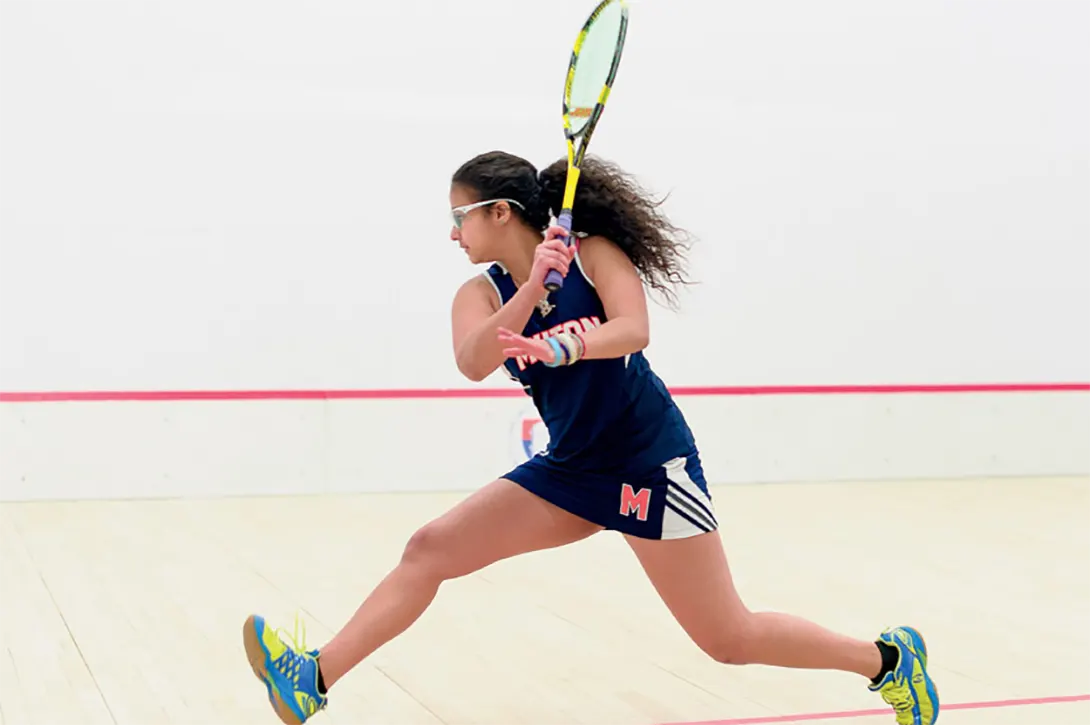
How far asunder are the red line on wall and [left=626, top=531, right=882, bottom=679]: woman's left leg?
3702 mm

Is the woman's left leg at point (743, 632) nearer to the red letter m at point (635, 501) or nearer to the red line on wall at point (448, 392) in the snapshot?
the red letter m at point (635, 501)

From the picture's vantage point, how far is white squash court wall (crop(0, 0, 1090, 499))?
5402 millimetres

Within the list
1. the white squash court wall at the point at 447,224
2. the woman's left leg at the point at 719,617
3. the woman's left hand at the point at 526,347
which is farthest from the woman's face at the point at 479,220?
the white squash court wall at the point at 447,224

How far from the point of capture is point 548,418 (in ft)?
7.36

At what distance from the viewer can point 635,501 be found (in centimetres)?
216

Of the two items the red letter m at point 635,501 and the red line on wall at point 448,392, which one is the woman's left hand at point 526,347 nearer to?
the red letter m at point 635,501

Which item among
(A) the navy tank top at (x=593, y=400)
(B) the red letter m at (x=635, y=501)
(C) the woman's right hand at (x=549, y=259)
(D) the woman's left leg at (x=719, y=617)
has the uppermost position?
(C) the woman's right hand at (x=549, y=259)

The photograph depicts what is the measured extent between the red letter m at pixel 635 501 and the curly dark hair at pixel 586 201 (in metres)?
0.32

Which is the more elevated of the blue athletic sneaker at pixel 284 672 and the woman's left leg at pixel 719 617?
the woman's left leg at pixel 719 617

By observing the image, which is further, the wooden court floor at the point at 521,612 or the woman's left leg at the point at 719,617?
the wooden court floor at the point at 521,612

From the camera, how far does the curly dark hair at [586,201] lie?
216 centimetres

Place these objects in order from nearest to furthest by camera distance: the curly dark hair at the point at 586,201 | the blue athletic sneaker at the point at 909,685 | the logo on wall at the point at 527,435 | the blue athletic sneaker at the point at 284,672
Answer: the blue athletic sneaker at the point at 284,672 < the curly dark hair at the point at 586,201 < the blue athletic sneaker at the point at 909,685 < the logo on wall at the point at 527,435

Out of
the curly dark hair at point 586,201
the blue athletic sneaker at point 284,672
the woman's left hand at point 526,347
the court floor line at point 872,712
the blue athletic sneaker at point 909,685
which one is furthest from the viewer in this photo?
the court floor line at point 872,712

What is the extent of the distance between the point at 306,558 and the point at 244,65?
2355 millimetres
